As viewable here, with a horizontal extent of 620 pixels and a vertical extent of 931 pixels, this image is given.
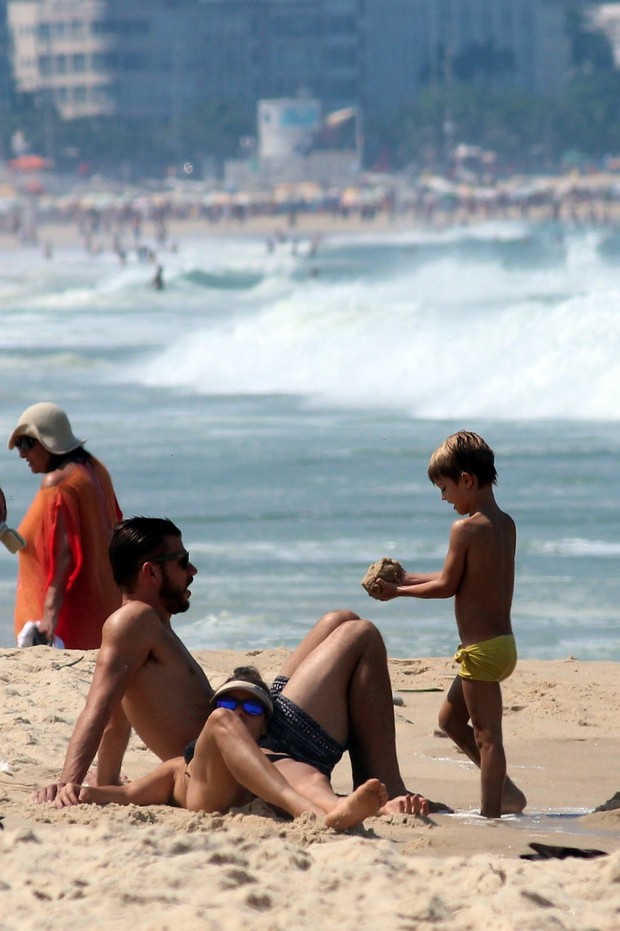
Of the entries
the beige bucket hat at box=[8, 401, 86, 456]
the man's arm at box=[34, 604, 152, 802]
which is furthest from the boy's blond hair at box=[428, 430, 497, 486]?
the beige bucket hat at box=[8, 401, 86, 456]

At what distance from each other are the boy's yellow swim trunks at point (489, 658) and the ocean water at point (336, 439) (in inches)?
133

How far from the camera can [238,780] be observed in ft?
14.4

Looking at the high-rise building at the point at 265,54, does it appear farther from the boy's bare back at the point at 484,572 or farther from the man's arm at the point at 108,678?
the man's arm at the point at 108,678

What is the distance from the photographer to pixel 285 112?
14112 cm

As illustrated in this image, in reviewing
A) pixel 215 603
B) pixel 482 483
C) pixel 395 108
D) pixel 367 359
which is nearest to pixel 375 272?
pixel 367 359

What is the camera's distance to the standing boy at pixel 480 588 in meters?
4.85

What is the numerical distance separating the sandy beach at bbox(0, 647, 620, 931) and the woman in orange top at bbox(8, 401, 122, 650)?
0.63 m

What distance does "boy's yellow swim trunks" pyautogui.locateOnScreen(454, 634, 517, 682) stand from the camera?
16.1ft

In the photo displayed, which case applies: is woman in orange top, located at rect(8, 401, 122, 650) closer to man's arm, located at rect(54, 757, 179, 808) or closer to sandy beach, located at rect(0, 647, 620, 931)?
sandy beach, located at rect(0, 647, 620, 931)

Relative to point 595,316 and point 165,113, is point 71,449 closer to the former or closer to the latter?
point 595,316

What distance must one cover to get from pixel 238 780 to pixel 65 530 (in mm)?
1847

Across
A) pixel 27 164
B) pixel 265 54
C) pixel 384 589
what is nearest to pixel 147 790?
pixel 384 589

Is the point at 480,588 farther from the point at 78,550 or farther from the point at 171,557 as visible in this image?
the point at 78,550

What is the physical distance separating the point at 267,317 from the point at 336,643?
27.4m
